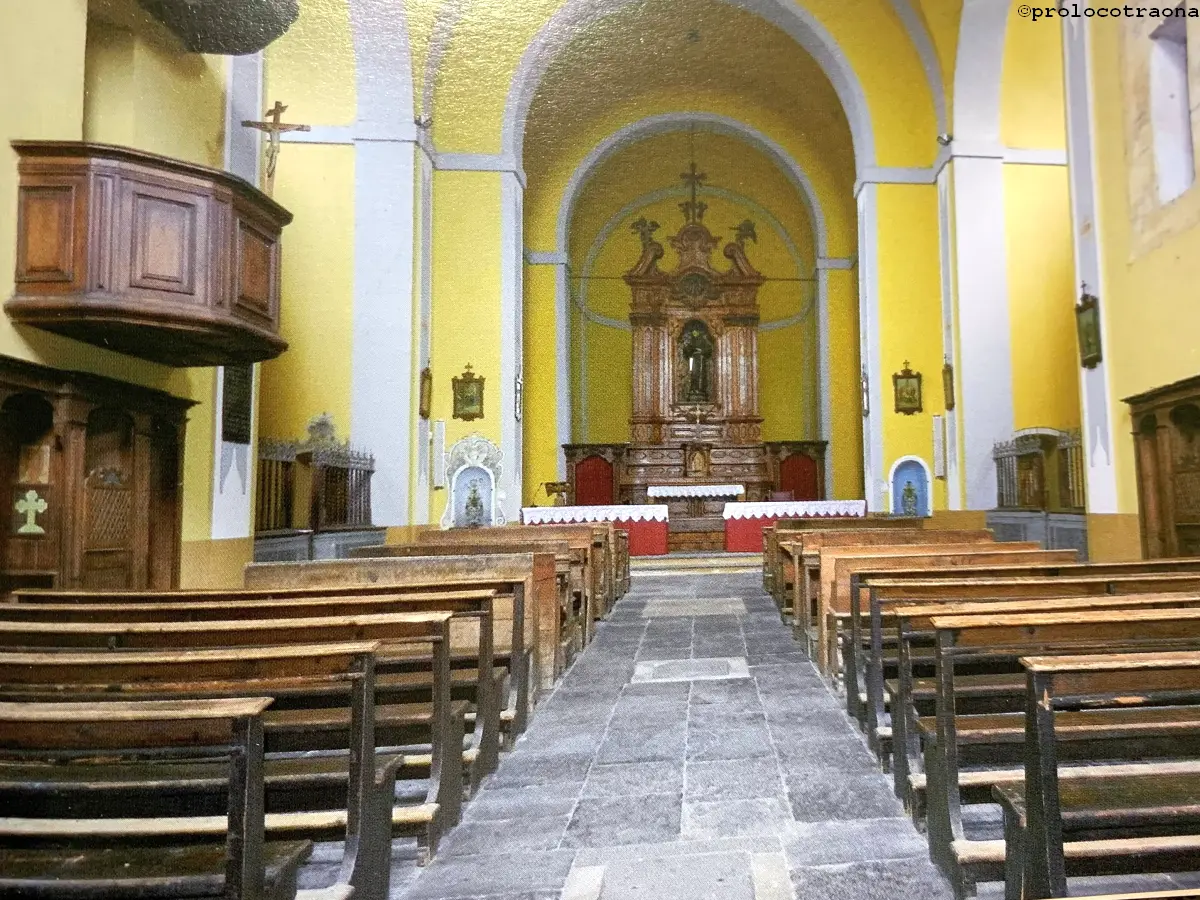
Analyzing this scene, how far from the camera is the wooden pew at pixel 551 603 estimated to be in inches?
170

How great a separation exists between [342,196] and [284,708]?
26.8ft

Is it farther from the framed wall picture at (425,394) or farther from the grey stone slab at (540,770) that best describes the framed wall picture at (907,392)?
the grey stone slab at (540,770)

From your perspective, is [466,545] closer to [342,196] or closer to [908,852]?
[908,852]

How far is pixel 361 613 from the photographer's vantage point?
2.69m

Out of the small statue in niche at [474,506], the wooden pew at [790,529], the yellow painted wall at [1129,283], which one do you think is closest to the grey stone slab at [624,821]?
the wooden pew at [790,529]

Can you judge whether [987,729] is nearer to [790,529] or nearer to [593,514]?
[790,529]

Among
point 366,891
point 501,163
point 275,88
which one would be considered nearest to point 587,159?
point 501,163

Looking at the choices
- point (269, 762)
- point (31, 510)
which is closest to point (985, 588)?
point (269, 762)

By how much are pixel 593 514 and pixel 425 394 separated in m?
2.83

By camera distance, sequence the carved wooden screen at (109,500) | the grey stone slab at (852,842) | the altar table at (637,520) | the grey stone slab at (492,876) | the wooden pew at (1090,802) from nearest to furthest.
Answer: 1. the wooden pew at (1090,802)
2. the grey stone slab at (492,876)
3. the grey stone slab at (852,842)
4. the carved wooden screen at (109,500)
5. the altar table at (637,520)

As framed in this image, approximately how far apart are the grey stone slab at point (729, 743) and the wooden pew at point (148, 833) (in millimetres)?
1827

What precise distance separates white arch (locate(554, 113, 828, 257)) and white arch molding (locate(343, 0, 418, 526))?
4998mm

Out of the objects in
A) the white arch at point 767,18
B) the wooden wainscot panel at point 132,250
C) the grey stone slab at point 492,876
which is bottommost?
the grey stone slab at point 492,876

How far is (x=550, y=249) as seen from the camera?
14.5m
